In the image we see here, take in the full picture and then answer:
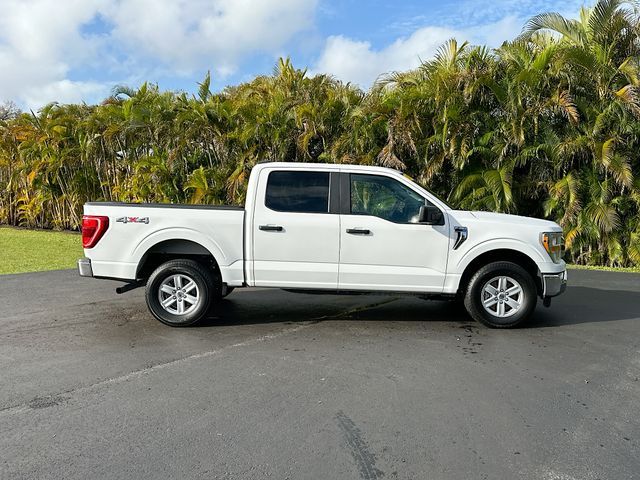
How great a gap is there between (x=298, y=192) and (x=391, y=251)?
132cm

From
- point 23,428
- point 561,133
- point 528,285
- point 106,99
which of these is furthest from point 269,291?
point 106,99

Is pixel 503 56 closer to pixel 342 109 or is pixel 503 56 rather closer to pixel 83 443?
pixel 342 109

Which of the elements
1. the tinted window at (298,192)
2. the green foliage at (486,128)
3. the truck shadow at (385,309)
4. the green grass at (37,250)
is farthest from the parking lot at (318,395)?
the green foliage at (486,128)

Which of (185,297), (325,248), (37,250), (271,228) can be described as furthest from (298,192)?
(37,250)

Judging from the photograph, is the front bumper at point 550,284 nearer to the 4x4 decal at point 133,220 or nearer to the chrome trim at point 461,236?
the chrome trim at point 461,236

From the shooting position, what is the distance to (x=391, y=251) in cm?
639

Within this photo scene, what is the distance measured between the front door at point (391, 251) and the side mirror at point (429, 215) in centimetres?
16

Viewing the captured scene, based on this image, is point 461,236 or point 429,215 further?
point 461,236

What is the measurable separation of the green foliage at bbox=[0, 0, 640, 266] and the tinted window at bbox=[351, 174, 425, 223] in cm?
603

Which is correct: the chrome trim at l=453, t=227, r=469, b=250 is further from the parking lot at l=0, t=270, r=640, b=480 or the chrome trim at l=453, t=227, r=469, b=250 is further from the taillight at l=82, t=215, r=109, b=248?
the taillight at l=82, t=215, r=109, b=248

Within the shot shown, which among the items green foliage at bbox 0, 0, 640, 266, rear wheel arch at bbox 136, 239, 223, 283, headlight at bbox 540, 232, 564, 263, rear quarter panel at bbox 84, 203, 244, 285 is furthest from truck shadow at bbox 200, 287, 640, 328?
green foliage at bbox 0, 0, 640, 266

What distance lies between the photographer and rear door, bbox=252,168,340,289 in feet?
21.1

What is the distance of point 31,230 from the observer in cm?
2048

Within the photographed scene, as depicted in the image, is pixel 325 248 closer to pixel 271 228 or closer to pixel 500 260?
pixel 271 228
